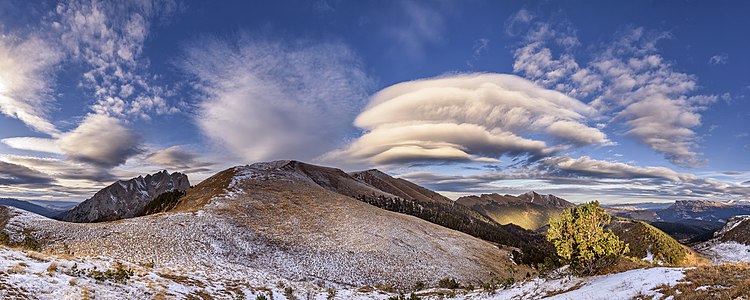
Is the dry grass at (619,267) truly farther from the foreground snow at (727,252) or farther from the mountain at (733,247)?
the mountain at (733,247)

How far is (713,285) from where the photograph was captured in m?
15.2

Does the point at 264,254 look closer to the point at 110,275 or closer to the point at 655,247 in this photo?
the point at 110,275

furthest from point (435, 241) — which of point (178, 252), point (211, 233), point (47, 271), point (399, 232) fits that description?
point (47, 271)

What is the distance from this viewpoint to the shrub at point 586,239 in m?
24.5

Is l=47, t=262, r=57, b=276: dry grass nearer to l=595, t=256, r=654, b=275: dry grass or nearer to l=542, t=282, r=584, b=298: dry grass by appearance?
l=542, t=282, r=584, b=298: dry grass

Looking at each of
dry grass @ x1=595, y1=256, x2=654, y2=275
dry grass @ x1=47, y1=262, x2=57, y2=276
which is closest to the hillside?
dry grass @ x1=595, y1=256, x2=654, y2=275

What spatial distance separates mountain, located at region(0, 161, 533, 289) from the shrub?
22.6 metres

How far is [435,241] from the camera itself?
67.1 m

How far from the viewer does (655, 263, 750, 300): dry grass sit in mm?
13789

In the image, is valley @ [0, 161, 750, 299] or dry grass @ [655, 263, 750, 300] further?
valley @ [0, 161, 750, 299]

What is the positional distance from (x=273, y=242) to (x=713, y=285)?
4835cm

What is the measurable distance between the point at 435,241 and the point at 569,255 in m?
42.7

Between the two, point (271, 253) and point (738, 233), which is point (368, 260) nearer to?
point (271, 253)

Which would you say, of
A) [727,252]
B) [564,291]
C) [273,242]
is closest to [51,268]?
[564,291]
